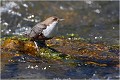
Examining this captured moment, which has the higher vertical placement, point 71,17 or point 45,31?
point 71,17

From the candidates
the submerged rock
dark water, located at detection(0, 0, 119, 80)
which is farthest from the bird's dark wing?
dark water, located at detection(0, 0, 119, 80)

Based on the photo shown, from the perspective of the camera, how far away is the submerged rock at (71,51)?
28.8 ft

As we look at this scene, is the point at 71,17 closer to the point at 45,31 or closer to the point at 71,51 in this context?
the point at 71,51

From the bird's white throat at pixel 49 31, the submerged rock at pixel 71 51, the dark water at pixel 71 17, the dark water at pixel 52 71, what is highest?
the dark water at pixel 71 17

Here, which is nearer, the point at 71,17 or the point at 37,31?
the point at 37,31

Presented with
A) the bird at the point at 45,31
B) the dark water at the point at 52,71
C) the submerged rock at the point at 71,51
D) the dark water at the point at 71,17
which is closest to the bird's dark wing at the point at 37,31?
the bird at the point at 45,31

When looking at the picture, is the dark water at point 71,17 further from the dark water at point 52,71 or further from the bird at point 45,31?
the dark water at point 52,71

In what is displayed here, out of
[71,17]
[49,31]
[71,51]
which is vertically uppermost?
[71,17]

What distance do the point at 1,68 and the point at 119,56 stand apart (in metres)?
2.66

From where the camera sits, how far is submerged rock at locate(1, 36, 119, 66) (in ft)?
28.8

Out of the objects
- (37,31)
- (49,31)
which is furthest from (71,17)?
(49,31)

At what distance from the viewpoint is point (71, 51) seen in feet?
30.7

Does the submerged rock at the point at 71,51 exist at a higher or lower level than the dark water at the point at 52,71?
higher

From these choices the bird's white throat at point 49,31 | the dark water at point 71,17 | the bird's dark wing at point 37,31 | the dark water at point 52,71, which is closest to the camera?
the dark water at point 52,71
